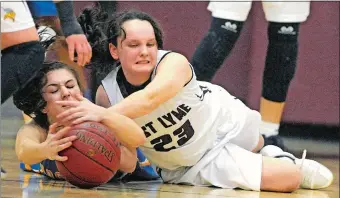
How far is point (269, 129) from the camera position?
292cm

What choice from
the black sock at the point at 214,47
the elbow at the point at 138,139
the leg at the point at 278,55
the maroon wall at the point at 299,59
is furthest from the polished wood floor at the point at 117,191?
the maroon wall at the point at 299,59

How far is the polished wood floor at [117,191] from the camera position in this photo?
2018mm

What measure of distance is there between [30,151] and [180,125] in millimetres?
423

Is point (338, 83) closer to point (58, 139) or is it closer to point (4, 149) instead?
point (4, 149)

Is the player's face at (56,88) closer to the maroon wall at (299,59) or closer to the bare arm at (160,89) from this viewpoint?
the bare arm at (160,89)

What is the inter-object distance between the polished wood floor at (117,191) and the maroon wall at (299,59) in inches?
58.9

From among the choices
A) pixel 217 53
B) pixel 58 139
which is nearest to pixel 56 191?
pixel 58 139

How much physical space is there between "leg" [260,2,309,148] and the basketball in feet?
3.41

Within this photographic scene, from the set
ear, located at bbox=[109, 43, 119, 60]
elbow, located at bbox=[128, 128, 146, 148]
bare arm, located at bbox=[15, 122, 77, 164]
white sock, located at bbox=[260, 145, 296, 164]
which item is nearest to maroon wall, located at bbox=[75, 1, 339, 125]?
white sock, located at bbox=[260, 145, 296, 164]

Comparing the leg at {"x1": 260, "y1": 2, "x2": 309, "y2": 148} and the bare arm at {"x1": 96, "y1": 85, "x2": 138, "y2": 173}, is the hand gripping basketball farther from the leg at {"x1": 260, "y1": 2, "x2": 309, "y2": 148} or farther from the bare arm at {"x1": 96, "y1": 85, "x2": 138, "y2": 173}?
the leg at {"x1": 260, "y1": 2, "x2": 309, "y2": 148}

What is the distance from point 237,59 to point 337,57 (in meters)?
0.50

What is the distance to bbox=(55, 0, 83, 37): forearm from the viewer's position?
2.33 m

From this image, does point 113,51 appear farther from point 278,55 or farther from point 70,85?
point 278,55

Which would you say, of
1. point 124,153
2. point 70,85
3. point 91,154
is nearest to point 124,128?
point 91,154
